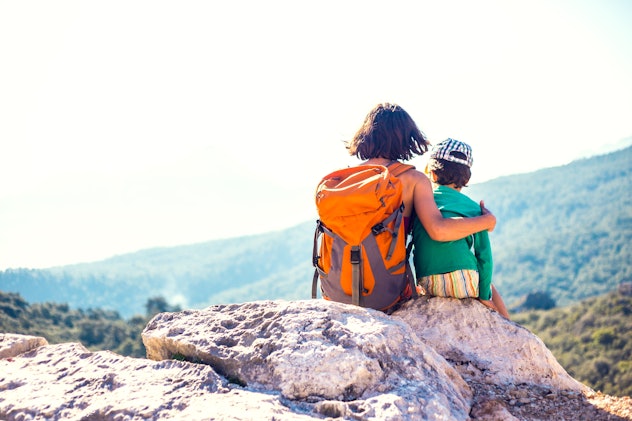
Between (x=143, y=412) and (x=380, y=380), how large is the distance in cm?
134

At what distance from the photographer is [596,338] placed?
183ft

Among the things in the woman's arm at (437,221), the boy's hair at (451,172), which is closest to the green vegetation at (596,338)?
the boy's hair at (451,172)

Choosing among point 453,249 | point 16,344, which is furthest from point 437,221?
point 16,344

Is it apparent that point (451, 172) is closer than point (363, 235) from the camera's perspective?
No

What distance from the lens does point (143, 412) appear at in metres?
3.42

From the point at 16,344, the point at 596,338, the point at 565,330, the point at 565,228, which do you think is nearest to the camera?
the point at 16,344

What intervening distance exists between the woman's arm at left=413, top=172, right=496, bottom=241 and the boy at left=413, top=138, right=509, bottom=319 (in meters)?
0.21

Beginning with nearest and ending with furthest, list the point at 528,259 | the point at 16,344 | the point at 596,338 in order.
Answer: the point at 16,344, the point at 596,338, the point at 528,259

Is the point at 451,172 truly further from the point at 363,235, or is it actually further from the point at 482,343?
the point at 482,343

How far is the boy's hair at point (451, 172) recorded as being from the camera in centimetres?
537

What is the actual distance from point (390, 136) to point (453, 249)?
106 cm

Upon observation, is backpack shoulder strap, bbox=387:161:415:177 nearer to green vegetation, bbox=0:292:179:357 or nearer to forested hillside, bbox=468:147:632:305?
green vegetation, bbox=0:292:179:357

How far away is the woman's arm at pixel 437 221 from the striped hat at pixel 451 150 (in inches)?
18.5

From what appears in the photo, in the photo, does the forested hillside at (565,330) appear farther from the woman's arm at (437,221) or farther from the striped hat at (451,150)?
the woman's arm at (437,221)
